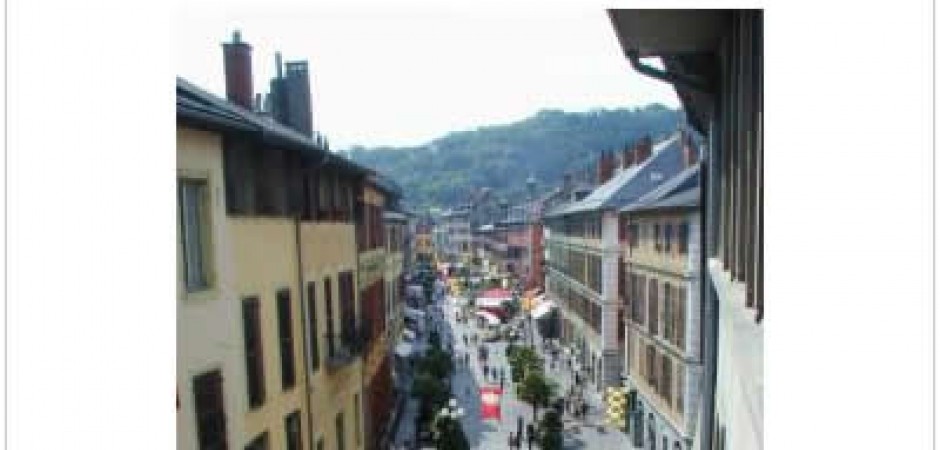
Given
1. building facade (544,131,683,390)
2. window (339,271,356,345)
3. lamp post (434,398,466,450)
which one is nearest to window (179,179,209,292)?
window (339,271,356,345)

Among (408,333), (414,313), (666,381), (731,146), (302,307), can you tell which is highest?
(731,146)

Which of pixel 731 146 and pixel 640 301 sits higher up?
pixel 731 146

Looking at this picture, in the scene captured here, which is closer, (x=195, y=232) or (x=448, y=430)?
(x=195, y=232)

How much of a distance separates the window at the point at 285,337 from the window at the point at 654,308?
5528 millimetres

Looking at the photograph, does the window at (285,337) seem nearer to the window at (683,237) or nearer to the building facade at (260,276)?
the building facade at (260,276)

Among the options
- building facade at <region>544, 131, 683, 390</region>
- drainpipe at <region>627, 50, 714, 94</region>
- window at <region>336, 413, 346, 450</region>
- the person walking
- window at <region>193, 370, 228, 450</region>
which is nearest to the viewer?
drainpipe at <region>627, 50, 714, 94</region>

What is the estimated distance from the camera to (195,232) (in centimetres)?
271

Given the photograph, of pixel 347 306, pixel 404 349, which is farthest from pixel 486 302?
pixel 347 306

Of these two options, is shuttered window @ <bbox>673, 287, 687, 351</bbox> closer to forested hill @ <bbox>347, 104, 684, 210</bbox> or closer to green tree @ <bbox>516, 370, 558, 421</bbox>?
green tree @ <bbox>516, 370, 558, 421</bbox>

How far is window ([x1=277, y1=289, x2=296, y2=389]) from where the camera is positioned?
3.78m

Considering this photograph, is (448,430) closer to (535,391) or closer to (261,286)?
(535,391)

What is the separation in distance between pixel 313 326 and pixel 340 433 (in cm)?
111

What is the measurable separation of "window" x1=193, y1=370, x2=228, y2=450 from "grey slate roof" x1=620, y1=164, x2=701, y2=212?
506cm
